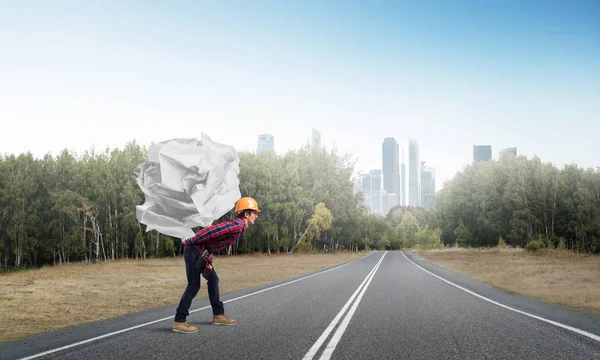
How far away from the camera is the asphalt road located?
528cm

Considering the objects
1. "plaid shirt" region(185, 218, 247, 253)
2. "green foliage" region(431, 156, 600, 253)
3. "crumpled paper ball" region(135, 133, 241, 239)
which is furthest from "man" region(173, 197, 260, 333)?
"green foliage" region(431, 156, 600, 253)

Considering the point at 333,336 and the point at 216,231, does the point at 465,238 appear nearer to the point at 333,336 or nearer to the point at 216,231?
the point at 333,336

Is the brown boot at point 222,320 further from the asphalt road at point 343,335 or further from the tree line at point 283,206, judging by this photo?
the tree line at point 283,206

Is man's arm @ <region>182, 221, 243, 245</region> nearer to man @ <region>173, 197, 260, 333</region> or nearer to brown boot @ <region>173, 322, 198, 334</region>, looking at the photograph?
man @ <region>173, 197, 260, 333</region>

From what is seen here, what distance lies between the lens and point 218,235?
22.3 ft

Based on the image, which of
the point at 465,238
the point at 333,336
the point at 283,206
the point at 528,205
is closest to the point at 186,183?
the point at 333,336

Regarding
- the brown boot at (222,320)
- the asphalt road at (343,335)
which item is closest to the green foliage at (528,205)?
the asphalt road at (343,335)

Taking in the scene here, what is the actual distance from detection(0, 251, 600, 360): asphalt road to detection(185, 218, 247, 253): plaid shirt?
138 centimetres

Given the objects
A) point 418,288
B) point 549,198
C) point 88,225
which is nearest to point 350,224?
point 549,198

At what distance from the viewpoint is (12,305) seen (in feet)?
38.2

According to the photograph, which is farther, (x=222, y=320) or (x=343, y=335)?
(x=222, y=320)

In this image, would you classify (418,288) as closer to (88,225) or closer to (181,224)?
(181,224)

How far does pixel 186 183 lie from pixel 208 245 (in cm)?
418

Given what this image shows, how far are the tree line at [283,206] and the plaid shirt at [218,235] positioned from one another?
3947 centimetres
